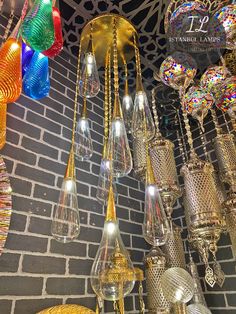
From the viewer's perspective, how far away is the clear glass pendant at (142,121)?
98 centimetres

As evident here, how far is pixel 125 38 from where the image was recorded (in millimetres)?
1402

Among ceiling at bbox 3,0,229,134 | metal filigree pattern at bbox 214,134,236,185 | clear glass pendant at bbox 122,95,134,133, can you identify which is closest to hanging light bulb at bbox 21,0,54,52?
clear glass pendant at bbox 122,95,134,133

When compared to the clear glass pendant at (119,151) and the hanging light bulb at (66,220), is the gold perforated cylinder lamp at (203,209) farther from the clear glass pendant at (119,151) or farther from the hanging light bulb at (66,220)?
the hanging light bulb at (66,220)

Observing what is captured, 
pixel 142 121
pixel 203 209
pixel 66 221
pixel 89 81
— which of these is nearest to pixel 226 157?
pixel 203 209

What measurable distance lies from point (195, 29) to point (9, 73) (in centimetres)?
77

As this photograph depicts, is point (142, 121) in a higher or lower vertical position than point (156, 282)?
higher

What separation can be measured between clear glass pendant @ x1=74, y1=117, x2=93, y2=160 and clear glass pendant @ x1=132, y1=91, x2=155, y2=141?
0.67ft

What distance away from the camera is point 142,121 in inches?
38.7

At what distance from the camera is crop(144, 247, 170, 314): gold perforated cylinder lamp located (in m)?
1.07

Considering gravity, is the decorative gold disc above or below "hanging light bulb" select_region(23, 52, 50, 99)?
above

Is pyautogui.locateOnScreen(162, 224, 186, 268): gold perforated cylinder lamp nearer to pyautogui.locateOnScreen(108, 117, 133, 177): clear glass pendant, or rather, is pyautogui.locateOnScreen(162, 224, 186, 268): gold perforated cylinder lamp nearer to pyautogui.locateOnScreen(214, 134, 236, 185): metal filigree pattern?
pyautogui.locateOnScreen(214, 134, 236, 185): metal filigree pattern

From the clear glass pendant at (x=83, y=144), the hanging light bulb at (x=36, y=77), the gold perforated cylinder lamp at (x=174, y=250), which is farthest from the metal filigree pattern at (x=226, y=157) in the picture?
the hanging light bulb at (x=36, y=77)

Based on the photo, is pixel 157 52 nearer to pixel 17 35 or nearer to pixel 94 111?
pixel 94 111

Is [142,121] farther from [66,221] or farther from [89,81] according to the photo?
Answer: [66,221]
